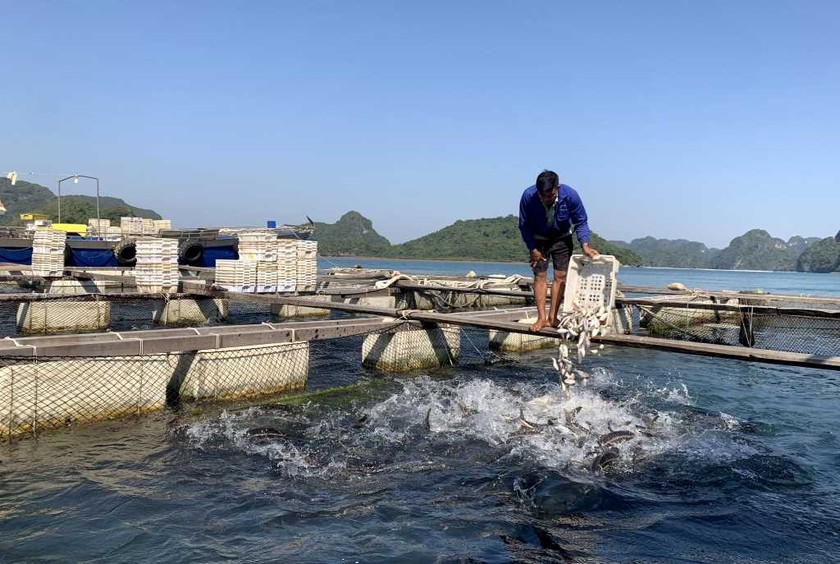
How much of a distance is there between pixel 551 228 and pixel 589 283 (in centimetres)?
90

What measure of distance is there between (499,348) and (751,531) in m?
11.1

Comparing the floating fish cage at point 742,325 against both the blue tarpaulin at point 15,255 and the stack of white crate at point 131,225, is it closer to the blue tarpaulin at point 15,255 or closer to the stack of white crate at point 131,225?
the stack of white crate at point 131,225

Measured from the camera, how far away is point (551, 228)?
7.86 metres

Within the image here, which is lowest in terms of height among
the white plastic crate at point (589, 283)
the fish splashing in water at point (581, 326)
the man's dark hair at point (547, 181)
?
the fish splashing in water at point (581, 326)

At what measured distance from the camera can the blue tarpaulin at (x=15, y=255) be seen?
106 ft

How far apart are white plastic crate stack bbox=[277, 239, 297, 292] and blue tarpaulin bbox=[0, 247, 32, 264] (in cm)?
2200

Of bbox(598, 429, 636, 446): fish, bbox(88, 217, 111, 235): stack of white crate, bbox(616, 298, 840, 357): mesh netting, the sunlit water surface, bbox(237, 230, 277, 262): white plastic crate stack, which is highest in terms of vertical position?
bbox(88, 217, 111, 235): stack of white crate

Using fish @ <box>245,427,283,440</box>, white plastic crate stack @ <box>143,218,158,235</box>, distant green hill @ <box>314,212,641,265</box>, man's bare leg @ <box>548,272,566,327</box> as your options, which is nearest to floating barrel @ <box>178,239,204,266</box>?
white plastic crate stack @ <box>143,218,158,235</box>

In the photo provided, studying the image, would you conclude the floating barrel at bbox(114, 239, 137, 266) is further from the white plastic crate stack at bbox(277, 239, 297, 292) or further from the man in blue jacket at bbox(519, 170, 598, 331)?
the man in blue jacket at bbox(519, 170, 598, 331)

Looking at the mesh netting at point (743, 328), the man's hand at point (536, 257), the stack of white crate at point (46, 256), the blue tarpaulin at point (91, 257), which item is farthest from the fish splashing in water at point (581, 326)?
the blue tarpaulin at point (91, 257)

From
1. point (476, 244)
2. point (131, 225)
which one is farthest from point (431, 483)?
point (476, 244)

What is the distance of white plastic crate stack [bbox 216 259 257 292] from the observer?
58.9 ft

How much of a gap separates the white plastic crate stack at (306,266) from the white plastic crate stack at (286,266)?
355 mm

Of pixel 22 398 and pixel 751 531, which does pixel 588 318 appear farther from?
pixel 22 398
